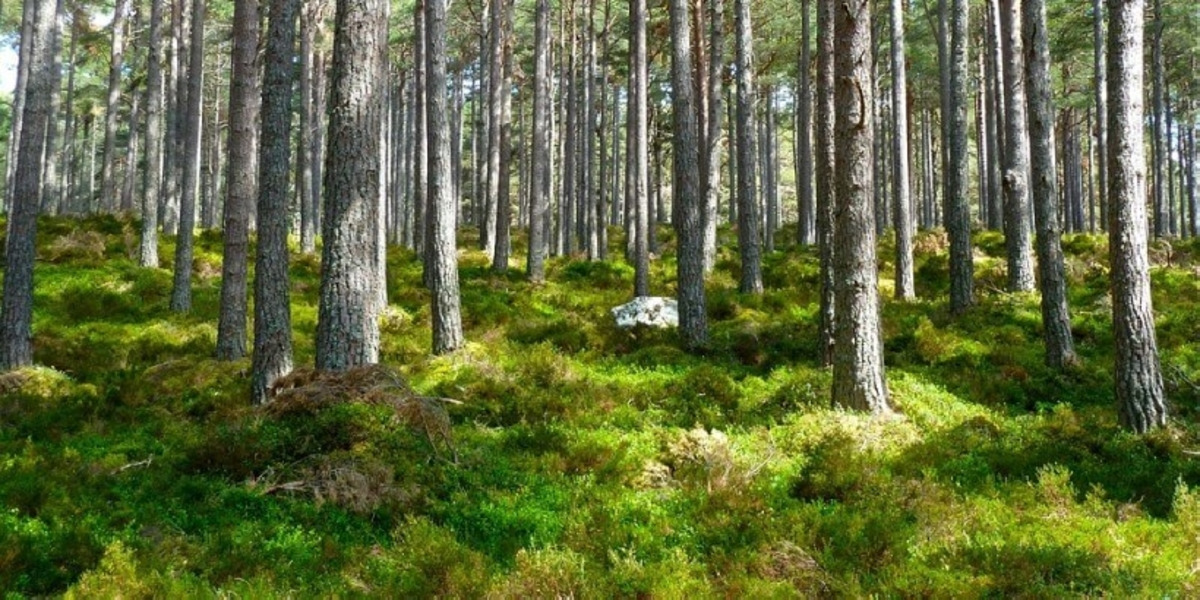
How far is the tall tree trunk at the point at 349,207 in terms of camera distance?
24.8ft

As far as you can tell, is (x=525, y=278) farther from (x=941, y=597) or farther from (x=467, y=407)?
(x=941, y=597)

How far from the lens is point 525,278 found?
1788 cm

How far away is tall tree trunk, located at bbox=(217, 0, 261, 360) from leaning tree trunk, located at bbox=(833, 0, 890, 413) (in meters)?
8.05

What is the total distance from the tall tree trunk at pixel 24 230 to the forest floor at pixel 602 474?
76 cm

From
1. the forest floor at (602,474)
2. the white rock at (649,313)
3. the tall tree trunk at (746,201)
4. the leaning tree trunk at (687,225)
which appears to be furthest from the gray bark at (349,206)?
the tall tree trunk at (746,201)

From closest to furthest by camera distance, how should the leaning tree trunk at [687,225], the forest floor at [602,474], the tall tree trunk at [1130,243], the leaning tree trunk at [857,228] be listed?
the forest floor at [602,474] < the tall tree trunk at [1130,243] < the leaning tree trunk at [857,228] < the leaning tree trunk at [687,225]

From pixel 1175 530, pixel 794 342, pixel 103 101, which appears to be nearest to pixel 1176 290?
pixel 794 342

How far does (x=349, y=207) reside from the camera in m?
7.63

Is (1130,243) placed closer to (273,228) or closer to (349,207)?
(349,207)

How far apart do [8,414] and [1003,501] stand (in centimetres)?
1049

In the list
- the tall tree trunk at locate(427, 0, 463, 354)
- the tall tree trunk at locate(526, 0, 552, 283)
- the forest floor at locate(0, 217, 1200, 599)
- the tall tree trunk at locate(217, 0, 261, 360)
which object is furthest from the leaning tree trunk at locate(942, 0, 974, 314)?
the tall tree trunk at locate(217, 0, 261, 360)

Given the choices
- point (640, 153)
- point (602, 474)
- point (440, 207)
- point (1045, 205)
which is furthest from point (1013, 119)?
point (602, 474)

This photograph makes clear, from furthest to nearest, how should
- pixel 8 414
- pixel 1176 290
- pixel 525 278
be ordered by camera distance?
pixel 525 278
pixel 1176 290
pixel 8 414

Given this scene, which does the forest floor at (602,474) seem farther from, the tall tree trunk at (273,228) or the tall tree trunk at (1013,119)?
the tall tree trunk at (1013,119)
